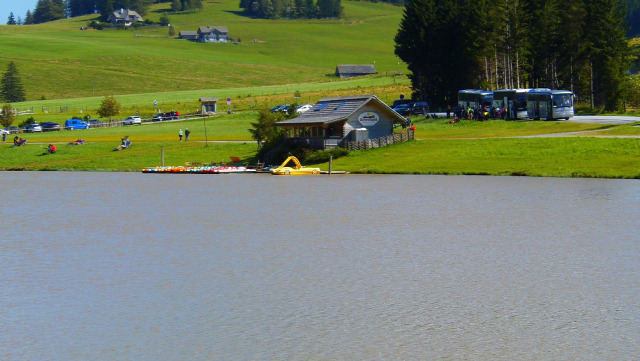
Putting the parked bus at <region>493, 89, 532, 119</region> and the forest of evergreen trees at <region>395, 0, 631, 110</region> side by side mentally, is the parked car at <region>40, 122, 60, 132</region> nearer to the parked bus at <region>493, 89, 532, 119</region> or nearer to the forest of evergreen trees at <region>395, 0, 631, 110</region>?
the forest of evergreen trees at <region>395, 0, 631, 110</region>

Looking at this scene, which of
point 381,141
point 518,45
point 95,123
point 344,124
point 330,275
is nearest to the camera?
point 330,275

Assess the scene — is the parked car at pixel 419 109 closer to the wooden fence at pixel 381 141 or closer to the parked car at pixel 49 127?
the wooden fence at pixel 381 141

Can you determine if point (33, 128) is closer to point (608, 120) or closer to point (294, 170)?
point (294, 170)

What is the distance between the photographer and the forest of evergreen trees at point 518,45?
10194cm

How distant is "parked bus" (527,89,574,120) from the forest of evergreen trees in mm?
16005

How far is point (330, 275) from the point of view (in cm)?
3053

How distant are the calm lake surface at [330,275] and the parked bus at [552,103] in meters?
32.5

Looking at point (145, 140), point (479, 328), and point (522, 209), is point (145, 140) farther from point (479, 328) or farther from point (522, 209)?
point (479, 328)

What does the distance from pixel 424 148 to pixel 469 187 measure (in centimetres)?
1835

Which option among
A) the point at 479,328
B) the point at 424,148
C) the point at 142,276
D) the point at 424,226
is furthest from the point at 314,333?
the point at 424,148

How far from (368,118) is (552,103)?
2213cm

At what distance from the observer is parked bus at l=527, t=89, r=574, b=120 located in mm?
87562

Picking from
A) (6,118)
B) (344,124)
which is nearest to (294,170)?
(344,124)

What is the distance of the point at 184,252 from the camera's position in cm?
3634
